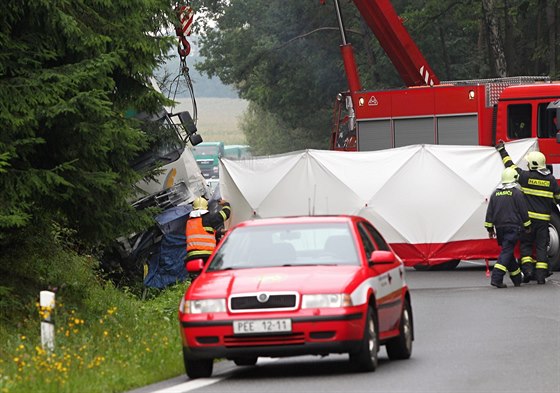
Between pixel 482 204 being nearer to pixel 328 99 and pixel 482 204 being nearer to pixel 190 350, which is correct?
pixel 190 350

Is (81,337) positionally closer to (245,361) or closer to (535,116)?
(245,361)

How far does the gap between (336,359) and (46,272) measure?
5.12m

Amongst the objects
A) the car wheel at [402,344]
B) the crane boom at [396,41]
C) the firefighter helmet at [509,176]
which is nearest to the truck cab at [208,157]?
the crane boom at [396,41]

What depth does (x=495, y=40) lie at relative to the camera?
1699 inches

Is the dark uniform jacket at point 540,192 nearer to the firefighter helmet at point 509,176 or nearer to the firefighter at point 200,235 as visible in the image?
the firefighter helmet at point 509,176

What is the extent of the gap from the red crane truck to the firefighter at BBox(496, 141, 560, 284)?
11.3 ft

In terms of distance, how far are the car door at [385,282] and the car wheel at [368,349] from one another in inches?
9.6

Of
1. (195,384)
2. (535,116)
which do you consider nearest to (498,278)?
(535,116)

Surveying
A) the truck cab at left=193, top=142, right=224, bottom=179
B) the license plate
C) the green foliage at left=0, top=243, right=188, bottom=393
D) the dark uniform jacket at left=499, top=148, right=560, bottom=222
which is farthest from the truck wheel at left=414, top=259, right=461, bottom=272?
the truck cab at left=193, top=142, right=224, bottom=179

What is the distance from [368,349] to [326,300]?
0.57 meters

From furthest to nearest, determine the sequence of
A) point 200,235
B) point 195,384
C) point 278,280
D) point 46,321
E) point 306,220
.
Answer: point 200,235
point 306,220
point 46,321
point 278,280
point 195,384

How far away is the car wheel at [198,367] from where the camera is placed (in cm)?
1234

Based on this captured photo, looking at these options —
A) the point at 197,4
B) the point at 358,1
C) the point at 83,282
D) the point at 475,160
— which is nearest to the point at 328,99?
the point at 197,4

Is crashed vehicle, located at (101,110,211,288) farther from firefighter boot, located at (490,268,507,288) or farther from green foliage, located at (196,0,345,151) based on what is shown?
green foliage, located at (196,0,345,151)
